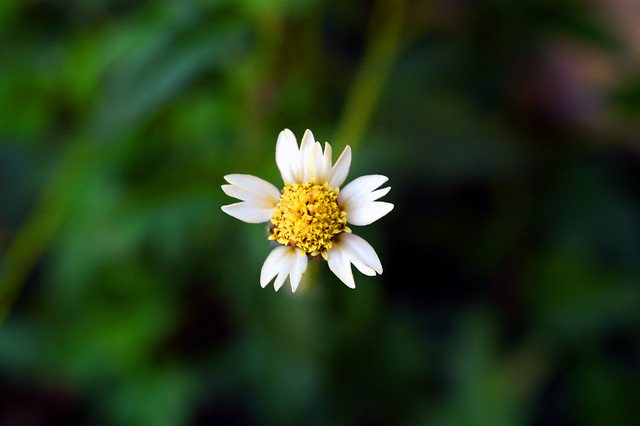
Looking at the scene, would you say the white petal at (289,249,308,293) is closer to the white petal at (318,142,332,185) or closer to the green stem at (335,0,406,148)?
the white petal at (318,142,332,185)

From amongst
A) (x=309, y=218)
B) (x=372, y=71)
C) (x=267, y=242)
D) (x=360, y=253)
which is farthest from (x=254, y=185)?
(x=372, y=71)

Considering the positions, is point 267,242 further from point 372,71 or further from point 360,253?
point 360,253

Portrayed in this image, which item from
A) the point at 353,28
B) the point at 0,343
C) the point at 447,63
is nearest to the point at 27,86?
the point at 0,343

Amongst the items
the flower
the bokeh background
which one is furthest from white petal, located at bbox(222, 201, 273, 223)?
the bokeh background

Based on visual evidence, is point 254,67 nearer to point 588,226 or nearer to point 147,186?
point 147,186

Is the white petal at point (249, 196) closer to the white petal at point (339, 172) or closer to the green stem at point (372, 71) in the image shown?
the white petal at point (339, 172)

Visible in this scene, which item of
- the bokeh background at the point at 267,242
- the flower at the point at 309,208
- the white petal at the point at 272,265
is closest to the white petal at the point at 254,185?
the flower at the point at 309,208
